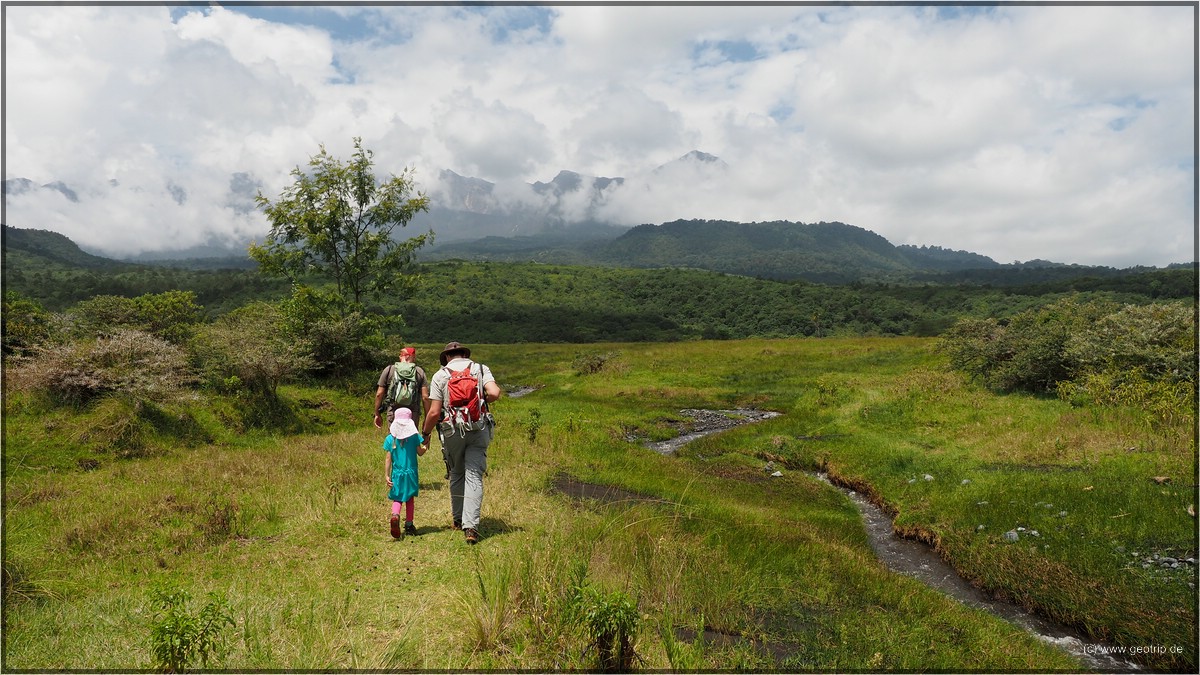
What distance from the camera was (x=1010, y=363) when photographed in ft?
73.4

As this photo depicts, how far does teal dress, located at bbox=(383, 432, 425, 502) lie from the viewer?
8766mm

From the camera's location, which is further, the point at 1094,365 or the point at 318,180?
the point at 318,180

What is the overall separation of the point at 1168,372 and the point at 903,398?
28.2 ft

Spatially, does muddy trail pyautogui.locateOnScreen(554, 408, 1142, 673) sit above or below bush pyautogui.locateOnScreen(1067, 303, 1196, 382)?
below

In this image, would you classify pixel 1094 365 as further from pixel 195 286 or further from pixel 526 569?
pixel 195 286

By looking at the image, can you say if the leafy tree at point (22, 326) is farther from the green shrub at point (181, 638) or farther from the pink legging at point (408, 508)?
the green shrub at point (181, 638)

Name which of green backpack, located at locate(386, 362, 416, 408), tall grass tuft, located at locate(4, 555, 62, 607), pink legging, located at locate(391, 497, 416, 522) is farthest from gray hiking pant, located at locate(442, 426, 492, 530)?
tall grass tuft, located at locate(4, 555, 62, 607)

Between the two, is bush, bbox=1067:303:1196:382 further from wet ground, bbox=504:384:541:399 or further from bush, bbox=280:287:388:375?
wet ground, bbox=504:384:541:399

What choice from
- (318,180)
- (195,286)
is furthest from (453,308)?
(318,180)

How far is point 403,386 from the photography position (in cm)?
991

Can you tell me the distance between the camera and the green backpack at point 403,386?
9.84 meters

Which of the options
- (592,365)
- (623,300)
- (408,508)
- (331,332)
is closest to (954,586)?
(408,508)

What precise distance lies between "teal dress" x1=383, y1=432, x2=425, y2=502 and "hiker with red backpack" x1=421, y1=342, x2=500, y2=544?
416 millimetres

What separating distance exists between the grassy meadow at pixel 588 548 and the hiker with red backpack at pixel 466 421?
0.71 m
